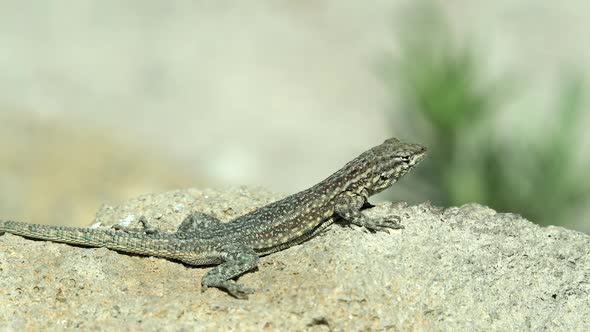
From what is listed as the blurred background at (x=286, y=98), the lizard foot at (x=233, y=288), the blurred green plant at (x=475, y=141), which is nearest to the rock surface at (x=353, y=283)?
the lizard foot at (x=233, y=288)

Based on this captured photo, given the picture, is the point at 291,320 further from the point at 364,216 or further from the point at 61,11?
the point at 61,11

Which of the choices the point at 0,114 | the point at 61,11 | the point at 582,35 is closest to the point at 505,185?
the point at 582,35

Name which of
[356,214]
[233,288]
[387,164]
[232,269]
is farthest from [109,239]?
[387,164]

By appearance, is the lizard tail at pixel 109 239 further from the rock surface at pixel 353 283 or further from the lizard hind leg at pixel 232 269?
the lizard hind leg at pixel 232 269

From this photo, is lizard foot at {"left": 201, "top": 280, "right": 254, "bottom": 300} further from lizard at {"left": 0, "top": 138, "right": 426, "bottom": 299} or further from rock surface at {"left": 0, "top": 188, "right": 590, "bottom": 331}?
lizard at {"left": 0, "top": 138, "right": 426, "bottom": 299}

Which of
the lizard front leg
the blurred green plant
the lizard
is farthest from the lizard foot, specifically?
the blurred green plant

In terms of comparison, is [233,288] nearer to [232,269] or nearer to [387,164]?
[232,269]
